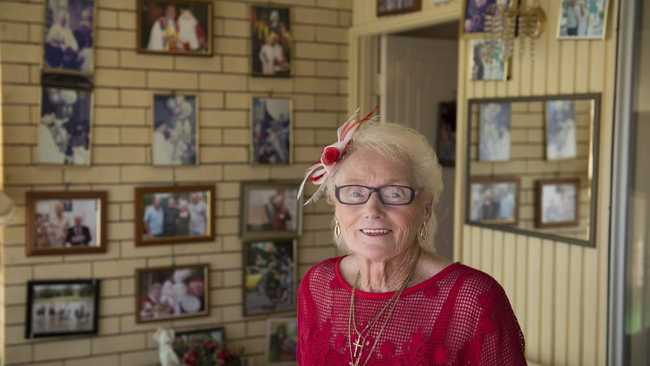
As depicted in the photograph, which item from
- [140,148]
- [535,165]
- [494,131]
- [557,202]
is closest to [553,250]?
[557,202]

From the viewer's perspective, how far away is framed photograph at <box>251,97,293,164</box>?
4.41m

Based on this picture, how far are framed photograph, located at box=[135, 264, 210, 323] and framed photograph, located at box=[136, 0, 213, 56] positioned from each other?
3.71 ft

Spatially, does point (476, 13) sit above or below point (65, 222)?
above

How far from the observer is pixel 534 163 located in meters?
3.50

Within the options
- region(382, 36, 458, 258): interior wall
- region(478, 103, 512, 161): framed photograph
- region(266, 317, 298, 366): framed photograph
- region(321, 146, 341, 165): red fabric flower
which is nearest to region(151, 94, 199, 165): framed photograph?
region(266, 317, 298, 366): framed photograph

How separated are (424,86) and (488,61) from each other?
1174 millimetres

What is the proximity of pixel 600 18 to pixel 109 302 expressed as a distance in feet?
8.67

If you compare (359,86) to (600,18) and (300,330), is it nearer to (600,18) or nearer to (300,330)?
(600,18)

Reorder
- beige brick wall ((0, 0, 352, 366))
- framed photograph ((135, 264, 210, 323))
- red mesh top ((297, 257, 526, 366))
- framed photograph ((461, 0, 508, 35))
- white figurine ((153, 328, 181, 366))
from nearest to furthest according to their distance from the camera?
red mesh top ((297, 257, 526, 366)) < framed photograph ((461, 0, 508, 35)) < beige brick wall ((0, 0, 352, 366)) < white figurine ((153, 328, 181, 366)) < framed photograph ((135, 264, 210, 323))

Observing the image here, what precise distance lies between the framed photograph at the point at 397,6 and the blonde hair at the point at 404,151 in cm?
232

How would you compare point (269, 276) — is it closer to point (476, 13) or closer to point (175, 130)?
point (175, 130)

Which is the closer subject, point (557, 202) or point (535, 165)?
point (557, 202)

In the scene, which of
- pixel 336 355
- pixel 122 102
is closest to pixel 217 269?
pixel 122 102

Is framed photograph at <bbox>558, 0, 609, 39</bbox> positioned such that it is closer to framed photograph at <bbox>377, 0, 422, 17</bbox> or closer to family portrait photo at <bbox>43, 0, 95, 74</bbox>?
framed photograph at <bbox>377, 0, 422, 17</bbox>
